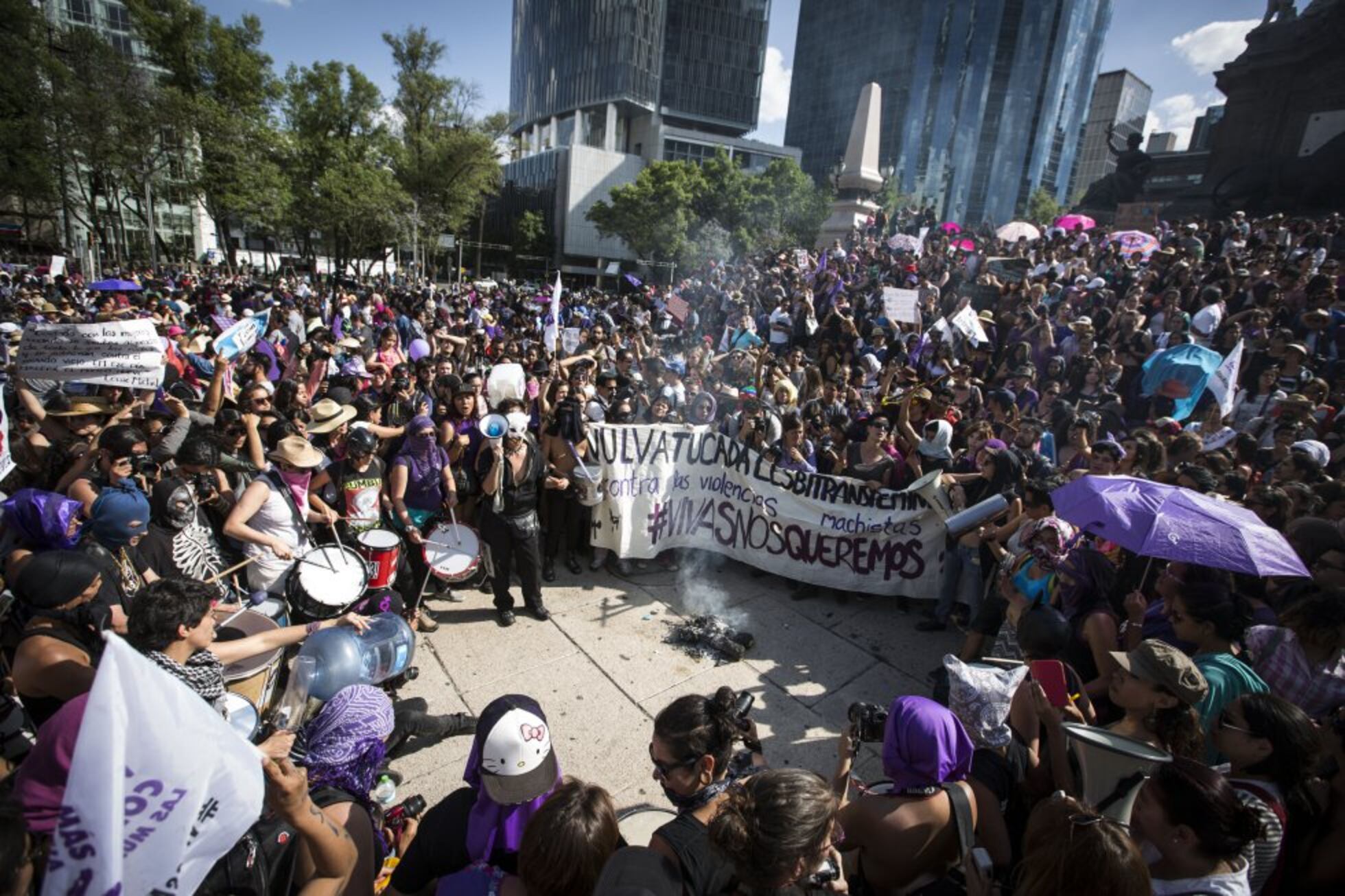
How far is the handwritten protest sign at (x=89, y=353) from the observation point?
5.04 m

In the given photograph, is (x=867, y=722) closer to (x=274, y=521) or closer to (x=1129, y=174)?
(x=274, y=521)

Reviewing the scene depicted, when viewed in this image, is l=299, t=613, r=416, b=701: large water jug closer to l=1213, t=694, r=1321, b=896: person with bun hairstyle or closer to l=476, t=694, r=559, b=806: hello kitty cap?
l=476, t=694, r=559, b=806: hello kitty cap

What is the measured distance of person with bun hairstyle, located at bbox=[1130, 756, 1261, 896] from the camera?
184cm

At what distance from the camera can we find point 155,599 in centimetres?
256

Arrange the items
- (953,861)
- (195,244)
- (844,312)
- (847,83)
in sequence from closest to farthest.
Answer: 1. (953,861)
2. (844,312)
3. (195,244)
4. (847,83)

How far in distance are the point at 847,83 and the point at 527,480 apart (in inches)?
4613

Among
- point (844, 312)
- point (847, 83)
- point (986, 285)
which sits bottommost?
point (844, 312)

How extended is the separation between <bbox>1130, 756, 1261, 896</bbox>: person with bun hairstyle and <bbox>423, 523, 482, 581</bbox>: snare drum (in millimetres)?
4450

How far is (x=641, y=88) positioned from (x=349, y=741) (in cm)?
9256

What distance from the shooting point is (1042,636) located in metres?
3.11

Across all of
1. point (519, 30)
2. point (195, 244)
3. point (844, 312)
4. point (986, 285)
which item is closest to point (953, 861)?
point (844, 312)

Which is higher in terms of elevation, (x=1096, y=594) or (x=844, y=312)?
(x=844, y=312)

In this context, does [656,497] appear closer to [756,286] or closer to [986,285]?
[986,285]

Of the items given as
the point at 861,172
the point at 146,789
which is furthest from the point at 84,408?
the point at 861,172
